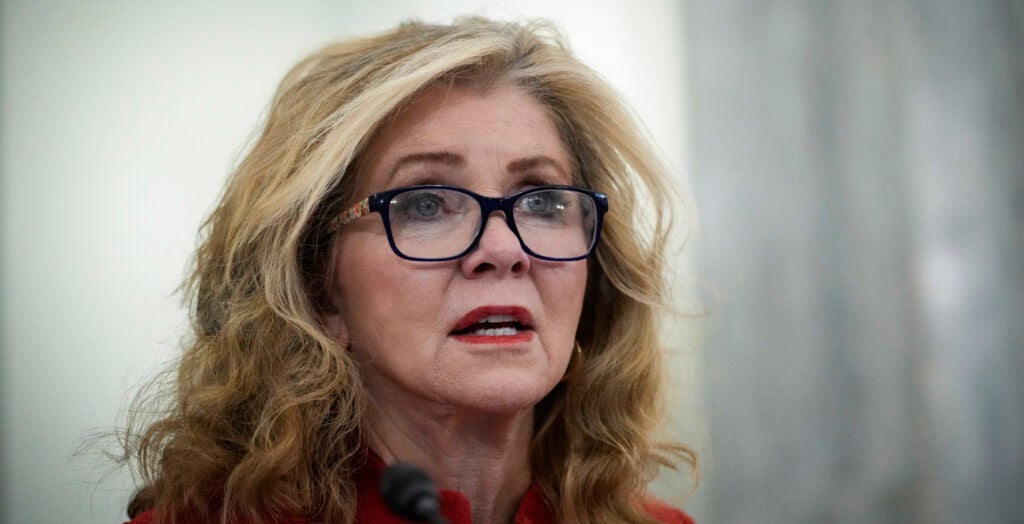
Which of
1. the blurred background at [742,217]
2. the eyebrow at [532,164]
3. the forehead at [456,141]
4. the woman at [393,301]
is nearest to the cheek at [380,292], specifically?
the woman at [393,301]

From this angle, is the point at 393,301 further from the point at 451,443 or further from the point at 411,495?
the point at 411,495

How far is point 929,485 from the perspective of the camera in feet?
5.77

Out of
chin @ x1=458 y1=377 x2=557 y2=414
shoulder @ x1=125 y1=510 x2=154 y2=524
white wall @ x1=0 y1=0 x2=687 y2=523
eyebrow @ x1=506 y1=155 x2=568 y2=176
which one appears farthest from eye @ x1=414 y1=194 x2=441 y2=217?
white wall @ x1=0 y1=0 x2=687 y2=523

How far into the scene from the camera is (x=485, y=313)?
1.08 meters

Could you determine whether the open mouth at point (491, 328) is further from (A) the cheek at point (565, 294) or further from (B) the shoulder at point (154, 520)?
(B) the shoulder at point (154, 520)

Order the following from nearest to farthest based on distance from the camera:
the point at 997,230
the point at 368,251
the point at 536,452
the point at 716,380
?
the point at 368,251
the point at 536,452
the point at 997,230
the point at 716,380

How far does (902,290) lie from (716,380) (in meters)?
0.50

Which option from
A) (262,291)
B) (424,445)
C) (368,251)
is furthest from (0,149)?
(424,445)

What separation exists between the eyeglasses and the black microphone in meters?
0.35

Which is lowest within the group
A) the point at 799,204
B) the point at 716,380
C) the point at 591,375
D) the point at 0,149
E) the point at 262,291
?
the point at 716,380

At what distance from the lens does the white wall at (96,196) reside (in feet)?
4.75

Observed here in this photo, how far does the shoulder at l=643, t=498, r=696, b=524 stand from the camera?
1438mm

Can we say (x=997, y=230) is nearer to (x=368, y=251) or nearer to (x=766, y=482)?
(x=766, y=482)

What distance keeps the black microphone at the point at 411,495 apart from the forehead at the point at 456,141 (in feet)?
1.58
